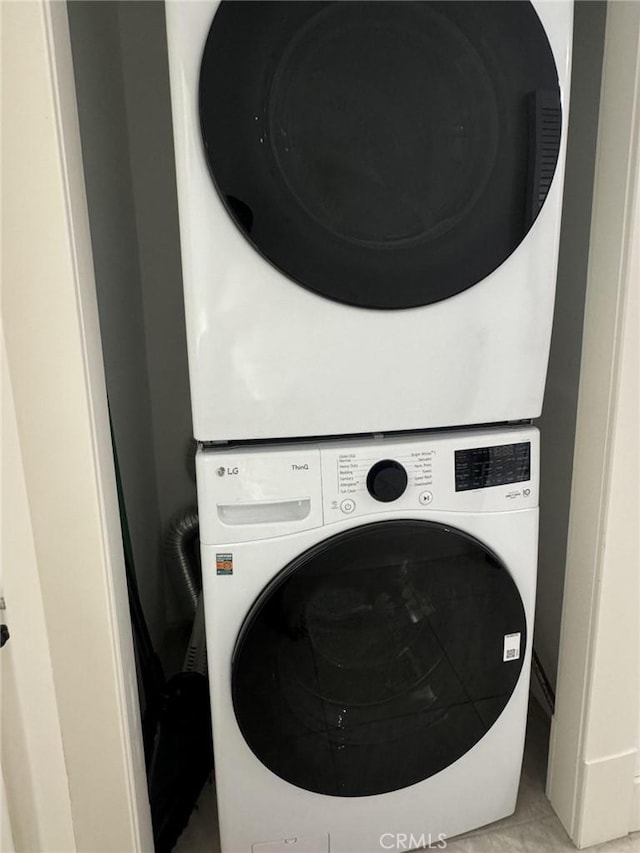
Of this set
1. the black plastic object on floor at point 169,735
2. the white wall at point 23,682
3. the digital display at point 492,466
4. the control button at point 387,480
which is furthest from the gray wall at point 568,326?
the white wall at point 23,682

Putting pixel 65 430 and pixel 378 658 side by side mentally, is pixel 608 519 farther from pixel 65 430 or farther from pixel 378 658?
pixel 65 430

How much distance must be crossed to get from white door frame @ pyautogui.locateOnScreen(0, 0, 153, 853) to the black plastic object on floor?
210 mm

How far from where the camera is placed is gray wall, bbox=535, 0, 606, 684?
4.22 feet

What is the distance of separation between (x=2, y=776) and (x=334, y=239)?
0.91 metres

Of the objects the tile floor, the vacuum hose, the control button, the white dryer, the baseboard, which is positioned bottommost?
the tile floor

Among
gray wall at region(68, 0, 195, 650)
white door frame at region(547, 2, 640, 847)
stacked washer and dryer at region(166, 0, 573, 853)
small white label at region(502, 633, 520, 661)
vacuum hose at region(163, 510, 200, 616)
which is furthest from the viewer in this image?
vacuum hose at region(163, 510, 200, 616)

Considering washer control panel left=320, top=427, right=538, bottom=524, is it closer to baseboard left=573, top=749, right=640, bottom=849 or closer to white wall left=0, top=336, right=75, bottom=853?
white wall left=0, top=336, right=75, bottom=853

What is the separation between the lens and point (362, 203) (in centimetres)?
96

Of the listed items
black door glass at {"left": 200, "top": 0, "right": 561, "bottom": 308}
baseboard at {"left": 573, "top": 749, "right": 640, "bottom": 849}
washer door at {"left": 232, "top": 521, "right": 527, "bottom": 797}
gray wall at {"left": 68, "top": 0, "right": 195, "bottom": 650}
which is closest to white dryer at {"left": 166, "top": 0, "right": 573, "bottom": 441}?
Result: black door glass at {"left": 200, "top": 0, "right": 561, "bottom": 308}

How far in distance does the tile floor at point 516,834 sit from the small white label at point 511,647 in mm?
467

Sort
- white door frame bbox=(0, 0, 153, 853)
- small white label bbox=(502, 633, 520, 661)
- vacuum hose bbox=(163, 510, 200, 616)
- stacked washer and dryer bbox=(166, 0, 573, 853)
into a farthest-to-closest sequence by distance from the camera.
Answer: vacuum hose bbox=(163, 510, 200, 616) → small white label bbox=(502, 633, 520, 661) → stacked washer and dryer bbox=(166, 0, 573, 853) → white door frame bbox=(0, 0, 153, 853)

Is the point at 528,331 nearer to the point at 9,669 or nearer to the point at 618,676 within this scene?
the point at 618,676

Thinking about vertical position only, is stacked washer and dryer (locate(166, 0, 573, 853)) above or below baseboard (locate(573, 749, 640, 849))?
above

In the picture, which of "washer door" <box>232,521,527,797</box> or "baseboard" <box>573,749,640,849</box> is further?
"baseboard" <box>573,749,640,849</box>
